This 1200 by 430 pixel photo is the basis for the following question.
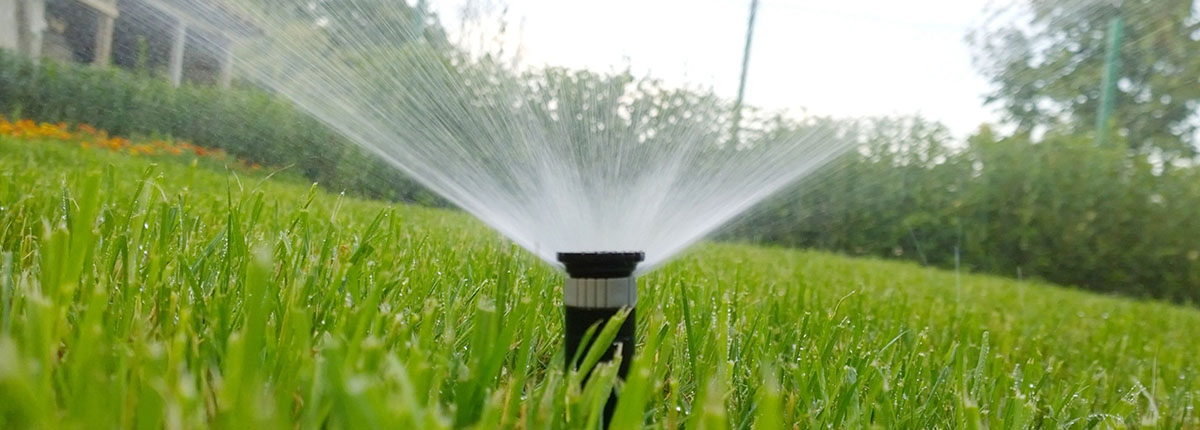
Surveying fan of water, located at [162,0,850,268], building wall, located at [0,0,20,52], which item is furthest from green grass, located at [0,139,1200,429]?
building wall, located at [0,0,20,52]

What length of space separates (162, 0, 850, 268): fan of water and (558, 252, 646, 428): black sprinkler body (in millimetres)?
556

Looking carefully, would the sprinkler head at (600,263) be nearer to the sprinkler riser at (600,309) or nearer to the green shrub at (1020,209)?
the sprinkler riser at (600,309)

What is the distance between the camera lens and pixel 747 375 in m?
1.15

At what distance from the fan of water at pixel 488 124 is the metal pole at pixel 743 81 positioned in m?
0.34

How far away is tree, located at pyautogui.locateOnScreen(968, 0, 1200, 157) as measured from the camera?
2463 millimetres

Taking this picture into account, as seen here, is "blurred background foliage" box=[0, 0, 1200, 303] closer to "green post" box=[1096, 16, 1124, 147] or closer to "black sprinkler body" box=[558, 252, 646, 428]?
"green post" box=[1096, 16, 1124, 147]

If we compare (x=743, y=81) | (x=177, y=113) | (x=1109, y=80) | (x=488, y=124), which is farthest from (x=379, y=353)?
(x=177, y=113)

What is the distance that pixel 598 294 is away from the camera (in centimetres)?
75

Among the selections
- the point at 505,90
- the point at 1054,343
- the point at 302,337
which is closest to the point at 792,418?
the point at 302,337

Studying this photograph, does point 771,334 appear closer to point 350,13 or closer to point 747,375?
point 747,375

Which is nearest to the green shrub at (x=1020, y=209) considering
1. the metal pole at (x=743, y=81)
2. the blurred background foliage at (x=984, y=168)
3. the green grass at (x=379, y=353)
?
the blurred background foliage at (x=984, y=168)

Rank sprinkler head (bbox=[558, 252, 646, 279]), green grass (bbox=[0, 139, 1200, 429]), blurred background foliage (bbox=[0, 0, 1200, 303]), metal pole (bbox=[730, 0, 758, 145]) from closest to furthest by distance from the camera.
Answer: green grass (bbox=[0, 139, 1200, 429]) < sprinkler head (bbox=[558, 252, 646, 279]) < metal pole (bbox=[730, 0, 758, 145]) < blurred background foliage (bbox=[0, 0, 1200, 303])

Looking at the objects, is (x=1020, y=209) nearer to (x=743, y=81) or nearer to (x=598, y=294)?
(x=743, y=81)

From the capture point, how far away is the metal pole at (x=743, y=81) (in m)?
2.34
